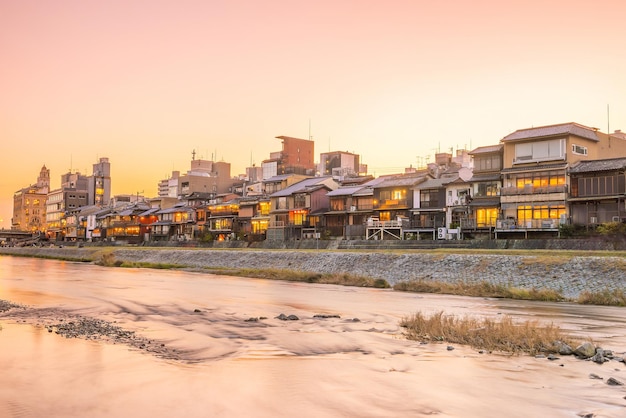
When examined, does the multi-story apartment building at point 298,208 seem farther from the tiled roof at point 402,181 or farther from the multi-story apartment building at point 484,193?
the multi-story apartment building at point 484,193

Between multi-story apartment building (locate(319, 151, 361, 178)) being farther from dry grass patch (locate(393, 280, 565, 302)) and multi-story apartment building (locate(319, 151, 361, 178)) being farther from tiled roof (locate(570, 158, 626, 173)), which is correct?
dry grass patch (locate(393, 280, 565, 302))

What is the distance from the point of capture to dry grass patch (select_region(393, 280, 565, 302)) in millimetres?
30750

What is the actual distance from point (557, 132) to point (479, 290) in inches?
1035

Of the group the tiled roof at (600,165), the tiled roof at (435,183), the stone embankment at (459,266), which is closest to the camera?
the stone embankment at (459,266)

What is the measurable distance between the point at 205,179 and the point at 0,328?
113 m

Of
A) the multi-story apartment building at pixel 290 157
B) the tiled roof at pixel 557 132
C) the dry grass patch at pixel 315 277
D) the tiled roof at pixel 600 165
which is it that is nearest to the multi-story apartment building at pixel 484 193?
the tiled roof at pixel 557 132

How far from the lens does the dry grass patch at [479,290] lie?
101 ft

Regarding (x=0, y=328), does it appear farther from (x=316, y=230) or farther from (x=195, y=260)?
(x=316, y=230)

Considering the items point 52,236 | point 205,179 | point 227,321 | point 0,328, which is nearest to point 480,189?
point 227,321

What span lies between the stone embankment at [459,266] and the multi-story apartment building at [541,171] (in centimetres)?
1534

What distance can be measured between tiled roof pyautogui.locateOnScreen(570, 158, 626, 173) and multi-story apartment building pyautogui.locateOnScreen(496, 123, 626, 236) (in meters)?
1.06

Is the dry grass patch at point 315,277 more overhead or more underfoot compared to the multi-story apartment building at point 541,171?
more underfoot

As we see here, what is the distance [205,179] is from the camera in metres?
130

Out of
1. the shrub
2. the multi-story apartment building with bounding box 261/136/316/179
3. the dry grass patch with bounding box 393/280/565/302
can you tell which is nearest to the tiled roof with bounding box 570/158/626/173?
the shrub
